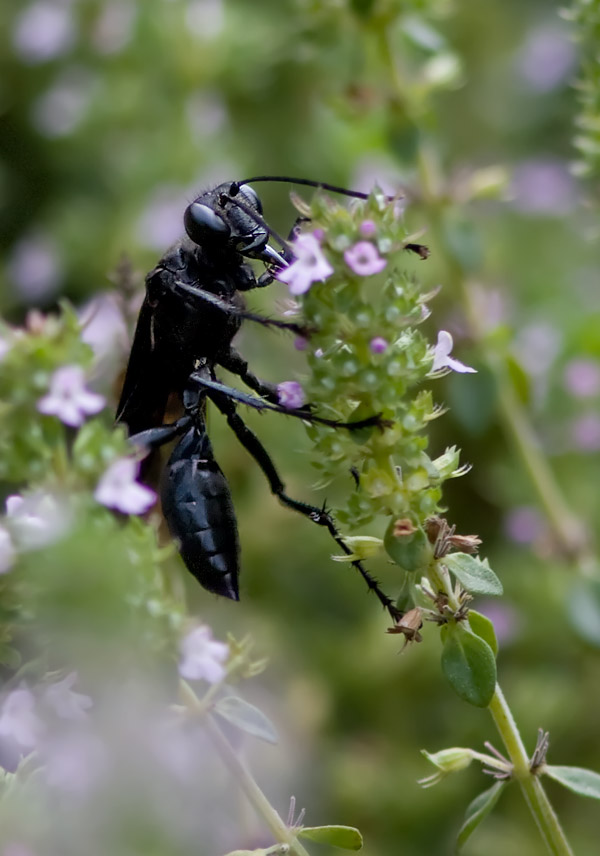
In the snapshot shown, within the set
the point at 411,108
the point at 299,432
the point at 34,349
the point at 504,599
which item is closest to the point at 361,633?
the point at 504,599

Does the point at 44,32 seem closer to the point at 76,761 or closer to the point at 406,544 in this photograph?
the point at 406,544

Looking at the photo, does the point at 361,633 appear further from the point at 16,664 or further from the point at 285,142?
the point at 285,142

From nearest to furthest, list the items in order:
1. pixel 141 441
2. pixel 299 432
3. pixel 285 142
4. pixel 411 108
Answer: pixel 141 441, pixel 411 108, pixel 299 432, pixel 285 142

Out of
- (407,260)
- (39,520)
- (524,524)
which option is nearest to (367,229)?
(39,520)

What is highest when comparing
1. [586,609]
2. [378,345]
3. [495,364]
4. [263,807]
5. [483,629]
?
[378,345]

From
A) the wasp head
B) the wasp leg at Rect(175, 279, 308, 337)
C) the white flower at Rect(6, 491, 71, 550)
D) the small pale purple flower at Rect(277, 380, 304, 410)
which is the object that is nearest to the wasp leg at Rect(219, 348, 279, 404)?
the wasp leg at Rect(175, 279, 308, 337)

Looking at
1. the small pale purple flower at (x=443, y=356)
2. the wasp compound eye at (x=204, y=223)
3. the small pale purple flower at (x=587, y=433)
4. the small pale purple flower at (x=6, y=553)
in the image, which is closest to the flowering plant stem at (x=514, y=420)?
the small pale purple flower at (x=587, y=433)
